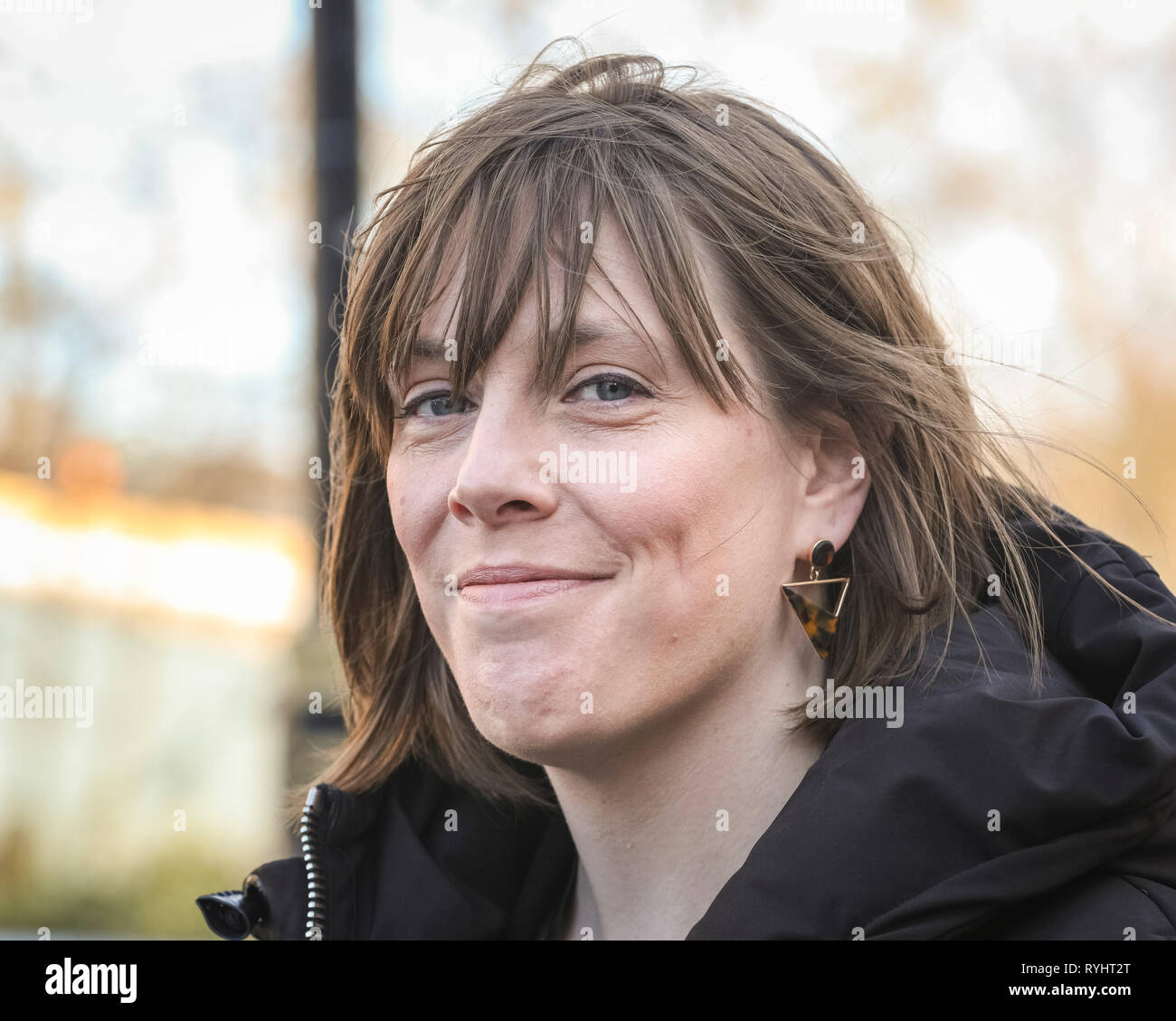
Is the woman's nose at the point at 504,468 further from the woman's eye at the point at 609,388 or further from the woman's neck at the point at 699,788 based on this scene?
the woman's neck at the point at 699,788

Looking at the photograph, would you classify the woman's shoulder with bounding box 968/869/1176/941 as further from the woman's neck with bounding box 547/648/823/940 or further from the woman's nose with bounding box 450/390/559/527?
A: the woman's nose with bounding box 450/390/559/527

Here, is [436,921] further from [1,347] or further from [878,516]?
[1,347]

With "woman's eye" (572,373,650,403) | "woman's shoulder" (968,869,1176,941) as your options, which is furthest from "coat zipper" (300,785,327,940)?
"woman's shoulder" (968,869,1176,941)

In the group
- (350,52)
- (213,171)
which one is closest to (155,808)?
(213,171)

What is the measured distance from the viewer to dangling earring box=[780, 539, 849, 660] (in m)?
1.62

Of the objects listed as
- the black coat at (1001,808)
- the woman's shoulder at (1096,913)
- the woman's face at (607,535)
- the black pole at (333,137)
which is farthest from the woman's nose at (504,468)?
the black pole at (333,137)

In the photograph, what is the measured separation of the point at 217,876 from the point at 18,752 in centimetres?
81

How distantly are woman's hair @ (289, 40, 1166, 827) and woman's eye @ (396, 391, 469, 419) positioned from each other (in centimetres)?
5

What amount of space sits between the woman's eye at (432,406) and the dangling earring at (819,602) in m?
0.51

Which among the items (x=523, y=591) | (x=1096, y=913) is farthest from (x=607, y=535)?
(x=1096, y=913)

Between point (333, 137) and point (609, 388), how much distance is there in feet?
7.46
